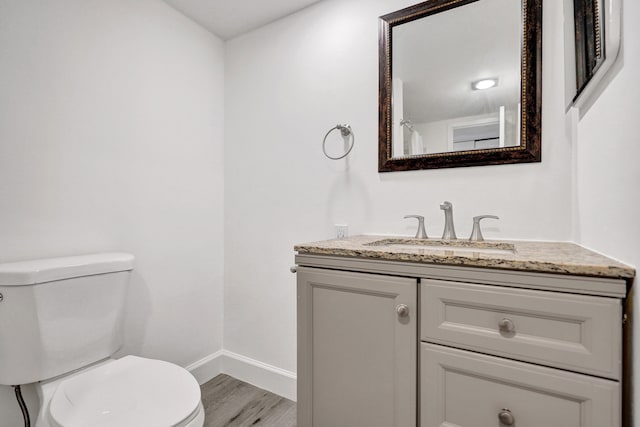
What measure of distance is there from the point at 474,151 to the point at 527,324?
803 millimetres

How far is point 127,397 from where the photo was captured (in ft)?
3.41

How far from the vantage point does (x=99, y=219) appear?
150 centimetres

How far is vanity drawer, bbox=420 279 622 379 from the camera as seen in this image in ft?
2.47

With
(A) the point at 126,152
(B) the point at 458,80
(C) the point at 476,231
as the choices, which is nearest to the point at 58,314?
(A) the point at 126,152

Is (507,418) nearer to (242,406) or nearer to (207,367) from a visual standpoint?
(242,406)

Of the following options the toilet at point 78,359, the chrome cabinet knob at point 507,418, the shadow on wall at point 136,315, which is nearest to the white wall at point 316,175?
the shadow on wall at point 136,315

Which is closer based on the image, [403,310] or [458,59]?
[403,310]

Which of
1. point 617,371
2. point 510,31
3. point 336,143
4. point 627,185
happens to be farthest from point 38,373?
point 510,31

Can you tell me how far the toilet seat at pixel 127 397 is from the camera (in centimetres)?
92

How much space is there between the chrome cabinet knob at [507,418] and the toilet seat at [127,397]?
35.1 inches

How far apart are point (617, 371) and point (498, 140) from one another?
0.92 m

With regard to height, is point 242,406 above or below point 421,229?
below

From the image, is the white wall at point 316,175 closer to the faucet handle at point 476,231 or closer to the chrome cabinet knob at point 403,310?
the faucet handle at point 476,231

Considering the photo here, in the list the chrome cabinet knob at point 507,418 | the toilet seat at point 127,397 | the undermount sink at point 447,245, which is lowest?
the toilet seat at point 127,397
